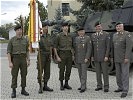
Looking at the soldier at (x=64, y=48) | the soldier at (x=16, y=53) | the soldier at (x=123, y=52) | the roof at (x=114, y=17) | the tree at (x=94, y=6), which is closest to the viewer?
the soldier at (x=123, y=52)

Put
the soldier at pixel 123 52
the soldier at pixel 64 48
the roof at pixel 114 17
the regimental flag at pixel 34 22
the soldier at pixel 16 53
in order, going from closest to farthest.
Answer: the soldier at pixel 123 52, the soldier at pixel 16 53, the regimental flag at pixel 34 22, the soldier at pixel 64 48, the roof at pixel 114 17

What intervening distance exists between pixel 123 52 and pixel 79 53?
1264 millimetres

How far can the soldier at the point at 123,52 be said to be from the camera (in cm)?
959

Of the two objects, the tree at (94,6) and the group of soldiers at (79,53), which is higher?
the tree at (94,6)

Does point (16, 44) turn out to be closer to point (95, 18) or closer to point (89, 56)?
point (89, 56)

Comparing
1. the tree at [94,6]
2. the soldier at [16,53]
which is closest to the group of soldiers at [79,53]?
the soldier at [16,53]

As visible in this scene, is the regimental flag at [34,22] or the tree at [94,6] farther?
the tree at [94,6]

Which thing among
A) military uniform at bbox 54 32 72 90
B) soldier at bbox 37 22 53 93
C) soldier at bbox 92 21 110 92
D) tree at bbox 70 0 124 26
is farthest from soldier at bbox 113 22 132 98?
tree at bbox 70 0 124 26

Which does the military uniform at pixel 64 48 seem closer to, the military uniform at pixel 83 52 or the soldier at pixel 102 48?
the military uniform at pixel 83 52

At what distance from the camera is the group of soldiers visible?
383 inches

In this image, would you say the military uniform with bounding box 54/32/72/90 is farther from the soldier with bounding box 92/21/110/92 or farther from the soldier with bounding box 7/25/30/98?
the soldier with bounding box 7/25/30/98

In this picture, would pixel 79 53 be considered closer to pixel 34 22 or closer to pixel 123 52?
pixel 123 52

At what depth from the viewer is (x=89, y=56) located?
10328mm

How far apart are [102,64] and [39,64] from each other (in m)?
1.65
